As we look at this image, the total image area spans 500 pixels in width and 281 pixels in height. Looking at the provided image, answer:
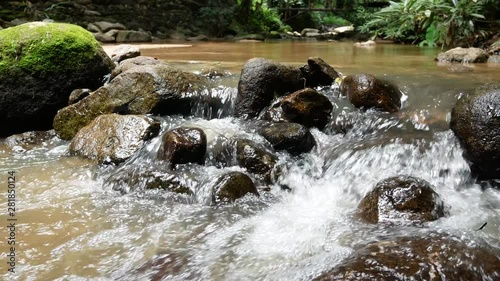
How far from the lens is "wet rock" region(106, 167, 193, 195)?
3.84 metres

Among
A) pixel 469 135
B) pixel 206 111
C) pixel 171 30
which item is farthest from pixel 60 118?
pixel 171 30

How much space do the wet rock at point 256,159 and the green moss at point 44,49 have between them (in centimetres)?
340

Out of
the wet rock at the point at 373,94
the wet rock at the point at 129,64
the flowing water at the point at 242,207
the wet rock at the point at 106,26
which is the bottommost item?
the flowing water at the point at 242,207

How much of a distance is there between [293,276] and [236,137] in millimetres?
2416

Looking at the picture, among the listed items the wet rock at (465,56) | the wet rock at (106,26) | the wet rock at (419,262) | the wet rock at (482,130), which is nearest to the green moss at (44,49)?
the wet rock at (482,130)

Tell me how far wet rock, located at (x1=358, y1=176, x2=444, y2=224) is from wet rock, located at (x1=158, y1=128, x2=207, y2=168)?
186cm

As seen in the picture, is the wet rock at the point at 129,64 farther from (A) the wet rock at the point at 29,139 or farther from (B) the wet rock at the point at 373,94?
(B) the wet rock at the point at 373,94

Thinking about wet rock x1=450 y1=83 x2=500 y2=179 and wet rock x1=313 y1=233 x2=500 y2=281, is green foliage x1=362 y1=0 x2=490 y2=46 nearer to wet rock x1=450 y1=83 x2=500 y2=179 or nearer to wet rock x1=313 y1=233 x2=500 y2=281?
wet rock x1=450 y1=83 x2=500 y2=179

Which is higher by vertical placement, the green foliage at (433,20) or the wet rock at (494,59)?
the green foliage at (433,20)

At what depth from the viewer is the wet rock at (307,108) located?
491 cm

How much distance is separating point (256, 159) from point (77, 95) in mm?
3288

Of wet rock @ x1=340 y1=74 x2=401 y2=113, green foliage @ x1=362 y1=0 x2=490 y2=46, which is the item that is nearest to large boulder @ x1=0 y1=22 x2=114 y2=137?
wet rock @ x1=340 y1=74 x2=401 y2=113

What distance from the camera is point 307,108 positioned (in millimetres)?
4922

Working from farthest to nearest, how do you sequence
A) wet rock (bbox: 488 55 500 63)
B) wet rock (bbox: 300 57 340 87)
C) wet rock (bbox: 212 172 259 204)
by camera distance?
wet rock (bbox: 488 55 500 63)
wet rock (bbox: 300 57 340 87)
wet rock (bbox: 212 172 259 204)
